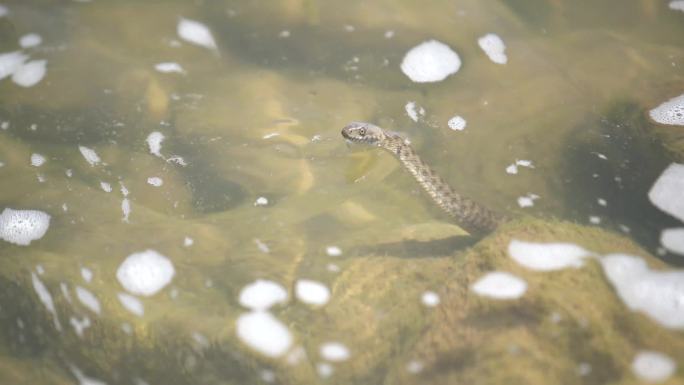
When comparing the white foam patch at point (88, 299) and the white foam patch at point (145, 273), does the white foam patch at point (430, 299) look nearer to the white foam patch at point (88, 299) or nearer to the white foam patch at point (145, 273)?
the white foam patch at point (145, 273)

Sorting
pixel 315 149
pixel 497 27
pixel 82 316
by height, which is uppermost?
pixel 497 27

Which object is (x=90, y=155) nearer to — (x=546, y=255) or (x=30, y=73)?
(x=30, y=73)

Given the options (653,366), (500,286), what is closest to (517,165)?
(500,286)

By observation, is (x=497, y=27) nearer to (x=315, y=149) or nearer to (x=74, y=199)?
(x=315, y=149)

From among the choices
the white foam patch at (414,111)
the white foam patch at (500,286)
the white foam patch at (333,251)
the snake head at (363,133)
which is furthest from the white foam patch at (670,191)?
the white foam patch at (333,251)

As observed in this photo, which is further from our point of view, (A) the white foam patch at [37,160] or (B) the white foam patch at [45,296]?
(A) the white foam patch at [37,160]

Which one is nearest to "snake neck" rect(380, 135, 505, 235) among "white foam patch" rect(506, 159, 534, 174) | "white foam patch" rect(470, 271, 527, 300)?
"white foam patch" rect(506, 159, 534, 174)

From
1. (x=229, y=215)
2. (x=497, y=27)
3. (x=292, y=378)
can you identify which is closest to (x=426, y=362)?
(x=292, y=378)
